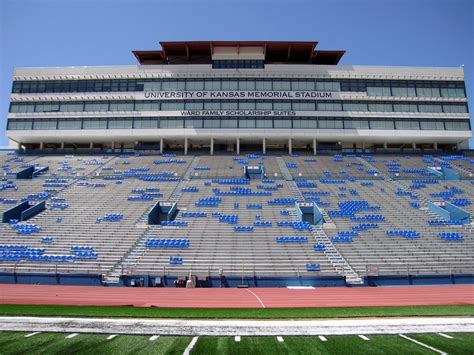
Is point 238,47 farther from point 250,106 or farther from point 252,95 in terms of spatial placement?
point 250,106

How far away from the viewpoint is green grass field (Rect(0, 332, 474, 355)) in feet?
30.7

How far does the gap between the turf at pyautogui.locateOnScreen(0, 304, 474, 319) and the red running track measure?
61.7 inches

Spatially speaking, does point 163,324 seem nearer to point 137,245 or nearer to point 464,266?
point 137,245

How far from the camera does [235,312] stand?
14.1 metres

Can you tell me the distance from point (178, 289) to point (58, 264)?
9.23 metres

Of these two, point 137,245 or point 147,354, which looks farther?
point 137,245

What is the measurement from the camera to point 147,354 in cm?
913

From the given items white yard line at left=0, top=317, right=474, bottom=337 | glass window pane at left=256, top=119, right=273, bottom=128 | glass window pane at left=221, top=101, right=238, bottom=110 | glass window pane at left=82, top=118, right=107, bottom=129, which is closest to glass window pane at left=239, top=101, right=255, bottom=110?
glass window pane at left=221, top=101, right=238, bottom=110

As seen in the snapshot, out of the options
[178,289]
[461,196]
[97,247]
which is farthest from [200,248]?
[461,196]

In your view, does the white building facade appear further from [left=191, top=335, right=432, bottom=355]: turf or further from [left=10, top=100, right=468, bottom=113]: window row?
[left=191, top=335, right=432, bottom=355]: turf

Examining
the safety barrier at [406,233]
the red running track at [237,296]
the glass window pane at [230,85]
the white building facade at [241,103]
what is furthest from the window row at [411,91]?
the red running track at [237,296]

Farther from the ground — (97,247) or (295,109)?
(295,109)

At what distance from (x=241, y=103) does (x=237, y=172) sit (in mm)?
12093

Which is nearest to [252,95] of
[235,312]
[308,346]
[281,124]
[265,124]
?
[265,124]
